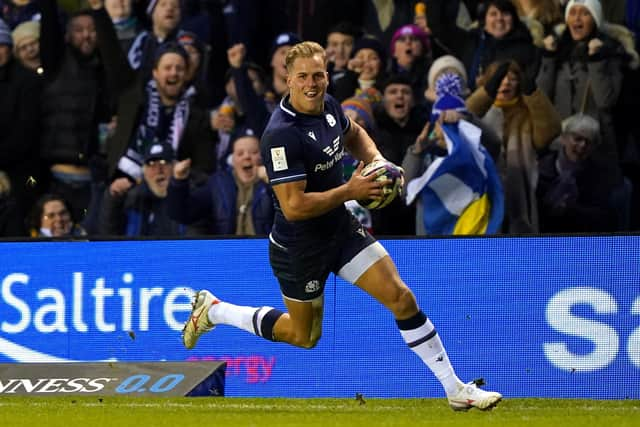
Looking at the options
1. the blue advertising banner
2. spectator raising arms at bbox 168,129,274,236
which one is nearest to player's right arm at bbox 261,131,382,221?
the blue advertising banner

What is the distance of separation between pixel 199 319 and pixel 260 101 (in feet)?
11.1

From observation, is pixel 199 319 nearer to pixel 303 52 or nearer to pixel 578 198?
pixel 303 52

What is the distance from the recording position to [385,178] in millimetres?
7551

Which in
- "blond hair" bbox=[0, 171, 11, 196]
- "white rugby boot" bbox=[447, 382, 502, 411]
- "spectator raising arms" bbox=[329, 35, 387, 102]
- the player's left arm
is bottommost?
"white rugby boot" bbox=[447, 382, 502, 411]

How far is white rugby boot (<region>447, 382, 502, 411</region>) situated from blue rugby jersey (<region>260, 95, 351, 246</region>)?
136 cm

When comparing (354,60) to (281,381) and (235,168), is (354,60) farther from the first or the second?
(281,381)

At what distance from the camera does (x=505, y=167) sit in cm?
1097

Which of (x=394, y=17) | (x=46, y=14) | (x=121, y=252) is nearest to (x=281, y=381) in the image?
(x=121, y=252)

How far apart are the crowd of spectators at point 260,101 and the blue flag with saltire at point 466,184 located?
204mm

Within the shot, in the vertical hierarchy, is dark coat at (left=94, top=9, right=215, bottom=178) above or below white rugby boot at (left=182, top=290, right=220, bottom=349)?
above

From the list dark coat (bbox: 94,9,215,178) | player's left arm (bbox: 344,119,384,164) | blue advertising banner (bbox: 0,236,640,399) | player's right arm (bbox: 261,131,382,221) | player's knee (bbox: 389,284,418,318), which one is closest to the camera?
player's right arm (bbox: 261,131,382,221)

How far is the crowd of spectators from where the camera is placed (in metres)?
11.0

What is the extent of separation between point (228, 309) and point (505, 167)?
10.8ft

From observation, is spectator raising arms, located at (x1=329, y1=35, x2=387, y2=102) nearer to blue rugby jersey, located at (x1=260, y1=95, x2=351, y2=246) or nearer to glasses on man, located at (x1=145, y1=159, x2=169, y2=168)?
glasses on man, located at (x1=145, y1=159, x2=169, y2=168)
